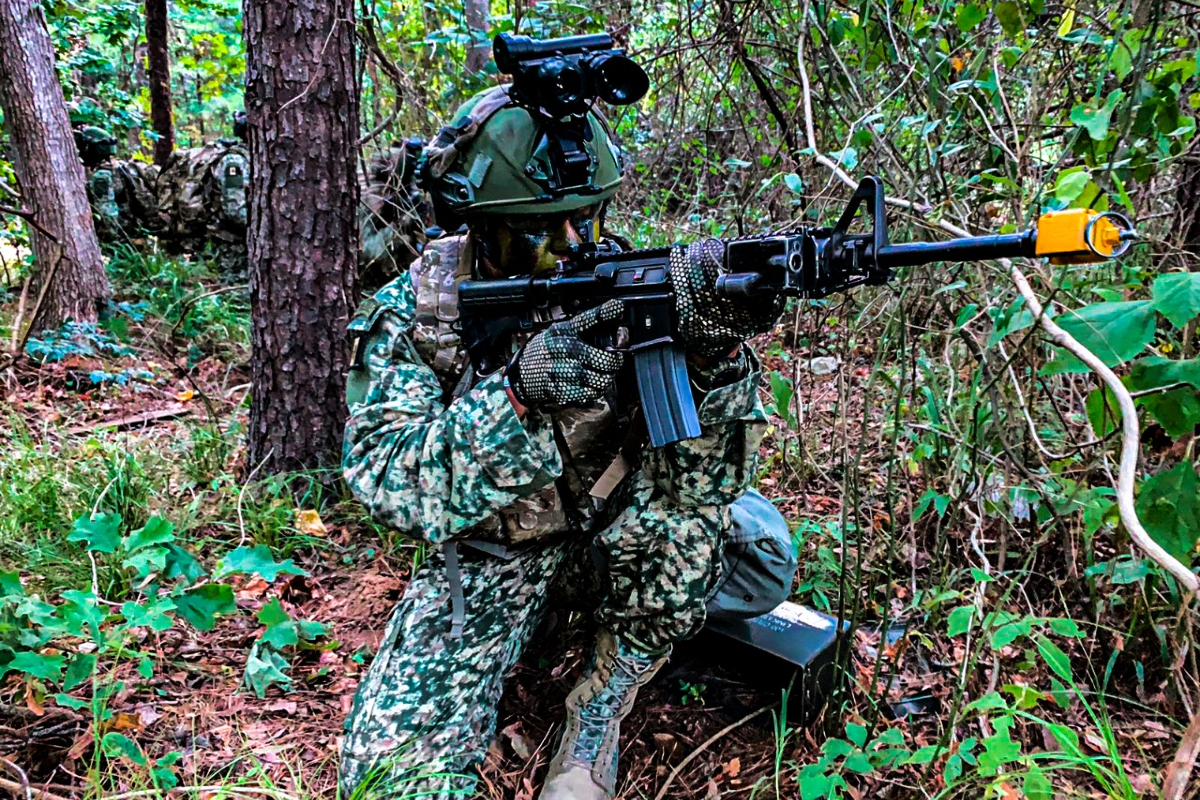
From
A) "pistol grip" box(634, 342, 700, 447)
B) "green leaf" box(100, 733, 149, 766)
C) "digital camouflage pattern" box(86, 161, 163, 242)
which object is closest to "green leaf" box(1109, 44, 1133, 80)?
"pistol grip" box(634, 342, 700, 447)

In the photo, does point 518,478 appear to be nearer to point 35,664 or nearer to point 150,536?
point 150,536

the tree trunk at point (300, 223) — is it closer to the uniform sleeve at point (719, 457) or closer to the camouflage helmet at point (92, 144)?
the uniform sleeve at point (719, 457)

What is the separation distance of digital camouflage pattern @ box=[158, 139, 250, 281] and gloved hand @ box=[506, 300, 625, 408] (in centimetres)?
747

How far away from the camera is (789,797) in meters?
2.25

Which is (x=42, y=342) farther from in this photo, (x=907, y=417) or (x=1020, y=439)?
(x=1020, y=439)

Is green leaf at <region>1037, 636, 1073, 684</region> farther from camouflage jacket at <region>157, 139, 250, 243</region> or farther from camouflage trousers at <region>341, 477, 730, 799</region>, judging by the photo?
camouflage jacket at <region>157, 139, 250, 243</region>

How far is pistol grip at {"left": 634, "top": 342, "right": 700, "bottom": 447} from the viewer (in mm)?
2111

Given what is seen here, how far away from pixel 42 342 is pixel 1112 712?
6.51 m

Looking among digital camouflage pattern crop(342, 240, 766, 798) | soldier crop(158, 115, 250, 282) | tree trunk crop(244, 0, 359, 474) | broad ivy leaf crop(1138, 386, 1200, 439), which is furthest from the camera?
soldier crop(158, 115, 250, 282)

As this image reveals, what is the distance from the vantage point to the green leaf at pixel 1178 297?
168 cm

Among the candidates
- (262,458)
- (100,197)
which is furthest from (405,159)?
(100,197)

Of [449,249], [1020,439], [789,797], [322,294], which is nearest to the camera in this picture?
[789,797]

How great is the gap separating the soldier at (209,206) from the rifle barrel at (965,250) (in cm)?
826

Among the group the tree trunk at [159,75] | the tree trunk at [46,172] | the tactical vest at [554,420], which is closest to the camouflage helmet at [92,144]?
the tree trunk at [159,75]
